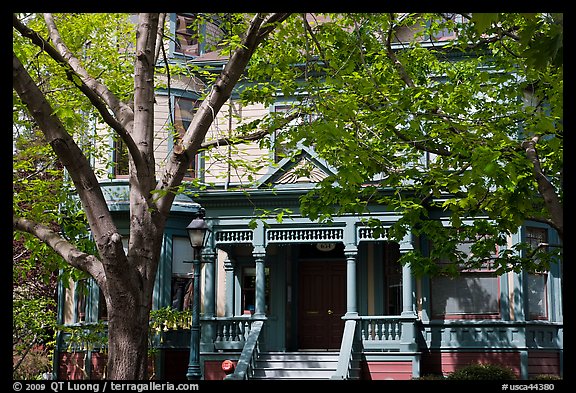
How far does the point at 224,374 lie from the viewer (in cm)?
2070

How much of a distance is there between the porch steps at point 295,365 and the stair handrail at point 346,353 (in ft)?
1.95

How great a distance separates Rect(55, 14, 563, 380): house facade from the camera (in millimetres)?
20047

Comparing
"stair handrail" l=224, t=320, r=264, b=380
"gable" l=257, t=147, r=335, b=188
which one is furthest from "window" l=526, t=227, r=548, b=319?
"stair handrail" l=224, t=320, r=264, b=380

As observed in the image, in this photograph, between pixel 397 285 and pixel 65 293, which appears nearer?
pixel 397 285

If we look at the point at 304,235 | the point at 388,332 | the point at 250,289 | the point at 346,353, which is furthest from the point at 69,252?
the point at 250,289

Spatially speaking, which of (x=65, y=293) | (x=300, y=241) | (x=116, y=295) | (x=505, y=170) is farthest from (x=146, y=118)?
(x=65, y=293)

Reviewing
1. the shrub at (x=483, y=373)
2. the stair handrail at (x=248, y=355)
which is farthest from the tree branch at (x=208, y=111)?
the shrub at (x=483, y=373)

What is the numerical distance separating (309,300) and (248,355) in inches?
125

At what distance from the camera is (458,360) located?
20.1m

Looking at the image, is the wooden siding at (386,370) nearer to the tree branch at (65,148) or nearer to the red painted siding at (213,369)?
the red painted siding at (213,369)

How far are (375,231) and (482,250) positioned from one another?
6.29 ft

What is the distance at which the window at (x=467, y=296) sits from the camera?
20594 mm

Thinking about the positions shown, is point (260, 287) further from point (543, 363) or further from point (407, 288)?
point (543, 363)
